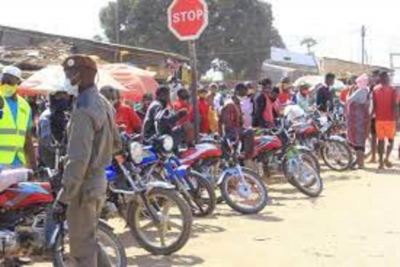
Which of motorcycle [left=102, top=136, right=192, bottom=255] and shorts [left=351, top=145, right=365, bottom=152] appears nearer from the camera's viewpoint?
motorcycle [left=102, top=136, right=192, bottom=255]

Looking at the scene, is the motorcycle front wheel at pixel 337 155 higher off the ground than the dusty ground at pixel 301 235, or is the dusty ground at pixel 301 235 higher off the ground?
the motorcycle front wheel at pixel 337 155

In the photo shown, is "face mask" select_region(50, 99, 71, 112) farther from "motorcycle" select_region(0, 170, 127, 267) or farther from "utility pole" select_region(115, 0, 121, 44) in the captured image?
"utility pole" select_region(115, 0, 121, 44)

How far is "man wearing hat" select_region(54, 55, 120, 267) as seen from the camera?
4988 mm

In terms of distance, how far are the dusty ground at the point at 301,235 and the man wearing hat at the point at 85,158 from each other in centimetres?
192

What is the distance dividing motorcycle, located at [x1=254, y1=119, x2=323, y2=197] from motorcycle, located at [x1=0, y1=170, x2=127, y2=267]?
5.60m

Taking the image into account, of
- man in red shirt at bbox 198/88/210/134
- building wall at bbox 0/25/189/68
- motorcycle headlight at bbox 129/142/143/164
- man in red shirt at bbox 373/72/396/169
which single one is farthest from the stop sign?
building wall at bbox 0/25/189/68

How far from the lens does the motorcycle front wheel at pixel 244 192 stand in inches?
382

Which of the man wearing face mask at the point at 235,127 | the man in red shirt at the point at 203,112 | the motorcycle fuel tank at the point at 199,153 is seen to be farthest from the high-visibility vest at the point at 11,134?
the man in red shirt at the point at 203,112

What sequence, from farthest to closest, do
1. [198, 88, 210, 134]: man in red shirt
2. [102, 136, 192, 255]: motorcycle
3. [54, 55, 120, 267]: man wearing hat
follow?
[198, 88, 210, 134]: man in red shirt → [102, 136, 192, 255]: motorcycle → [54, 55, 120, 267]: man wearing hat

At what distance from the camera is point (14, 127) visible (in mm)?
6547

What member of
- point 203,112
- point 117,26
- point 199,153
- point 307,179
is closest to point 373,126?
point 203,112

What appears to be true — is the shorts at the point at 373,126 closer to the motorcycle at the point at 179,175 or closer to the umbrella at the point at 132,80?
the umbrella at the point at 132,80

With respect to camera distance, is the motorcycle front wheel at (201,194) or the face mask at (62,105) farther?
the motorcycle front wheel at (201,194)

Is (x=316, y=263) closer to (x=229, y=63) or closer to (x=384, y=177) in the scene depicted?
(x=384, y=177)
